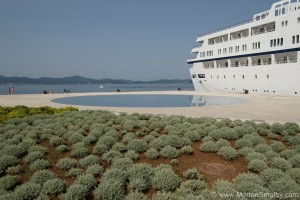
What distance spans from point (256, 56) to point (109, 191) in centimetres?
3828

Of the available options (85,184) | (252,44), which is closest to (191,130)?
(85,184)

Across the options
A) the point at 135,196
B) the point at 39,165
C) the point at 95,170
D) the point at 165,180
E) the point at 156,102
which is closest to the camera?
the point at 135,196

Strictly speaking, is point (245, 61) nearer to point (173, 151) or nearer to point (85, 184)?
point (173, 151)

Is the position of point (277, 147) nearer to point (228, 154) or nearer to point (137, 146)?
point (228, 154)

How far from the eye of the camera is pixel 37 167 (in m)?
7.70

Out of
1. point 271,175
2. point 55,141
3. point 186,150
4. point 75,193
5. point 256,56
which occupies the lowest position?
point 75,193

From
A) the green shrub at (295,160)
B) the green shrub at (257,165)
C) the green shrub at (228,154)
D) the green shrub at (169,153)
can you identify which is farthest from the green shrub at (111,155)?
the green shrub at (295,160)

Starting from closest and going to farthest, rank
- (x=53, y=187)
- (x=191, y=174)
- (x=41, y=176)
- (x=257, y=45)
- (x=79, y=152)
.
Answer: (x=53, y=187), (x=41, y=176), (x=191, y=174), (x=79, y=152), (x=257, y=45)

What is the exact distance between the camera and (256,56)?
39.0m

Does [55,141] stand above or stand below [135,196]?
above

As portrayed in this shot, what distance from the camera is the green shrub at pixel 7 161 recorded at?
7.81 metres

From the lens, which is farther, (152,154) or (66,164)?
(152,154)

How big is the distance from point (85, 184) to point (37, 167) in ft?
6.92

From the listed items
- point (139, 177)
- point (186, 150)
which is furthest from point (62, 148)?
point (186, 150)
